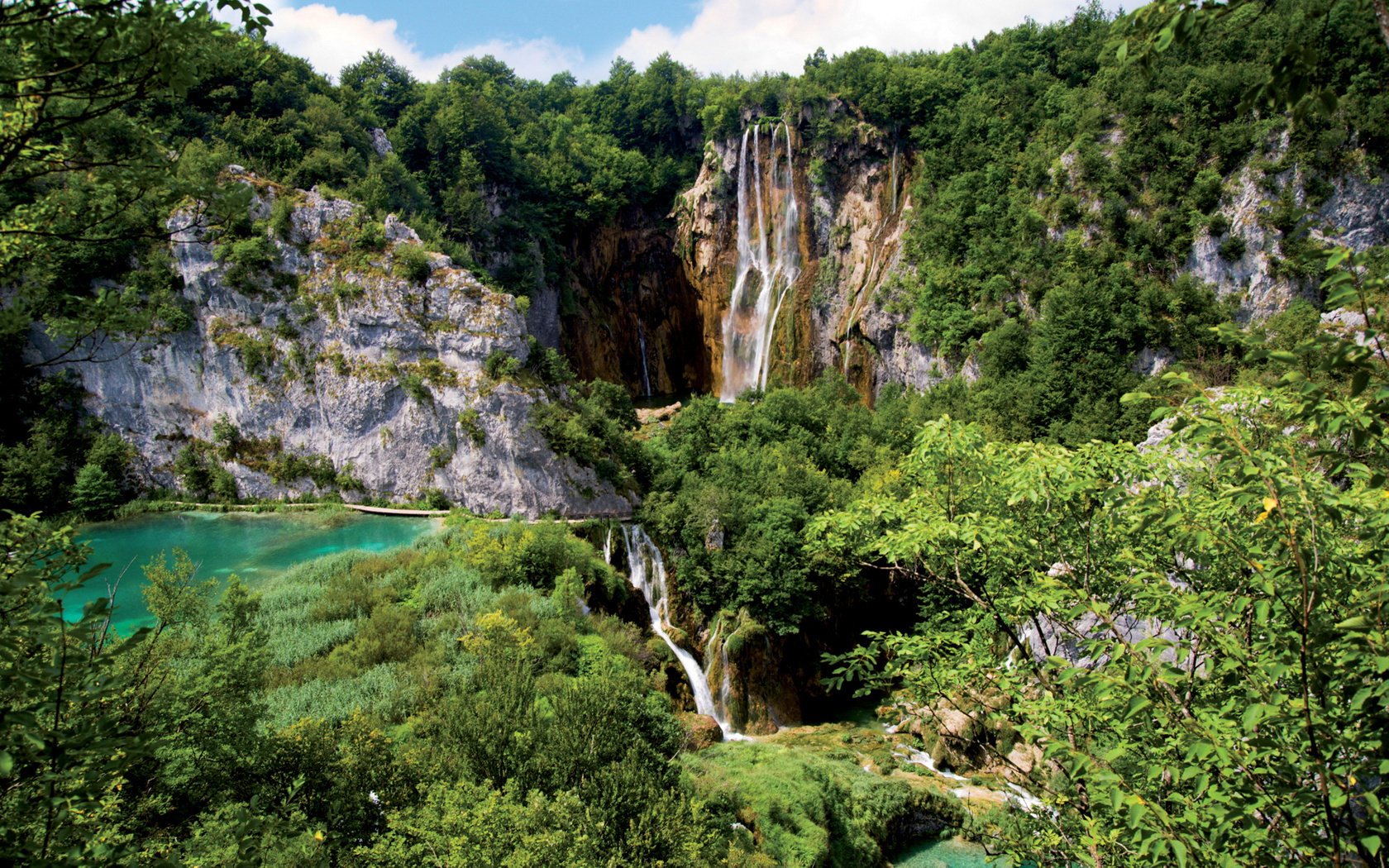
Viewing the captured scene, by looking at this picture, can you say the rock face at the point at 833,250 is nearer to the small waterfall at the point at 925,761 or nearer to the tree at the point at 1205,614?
the small waterfall at the point at 925,761

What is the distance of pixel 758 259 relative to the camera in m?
39.4

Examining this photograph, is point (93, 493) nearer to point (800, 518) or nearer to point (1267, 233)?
point (800, 518)

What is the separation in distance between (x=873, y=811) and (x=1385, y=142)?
26.5 meters

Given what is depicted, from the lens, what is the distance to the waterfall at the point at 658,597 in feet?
54.9

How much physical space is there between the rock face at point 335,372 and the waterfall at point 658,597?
283 cm

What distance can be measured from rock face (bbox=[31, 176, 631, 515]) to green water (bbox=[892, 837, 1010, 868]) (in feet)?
42.2

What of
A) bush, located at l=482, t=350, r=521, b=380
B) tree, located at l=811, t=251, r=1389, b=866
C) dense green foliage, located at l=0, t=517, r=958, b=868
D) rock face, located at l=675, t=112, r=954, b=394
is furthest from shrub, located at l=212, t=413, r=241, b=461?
tree, located at l=811, t=251, r=1389, b=866

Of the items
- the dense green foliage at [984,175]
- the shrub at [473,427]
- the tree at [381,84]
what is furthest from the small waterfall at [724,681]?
the tree at [381,84]

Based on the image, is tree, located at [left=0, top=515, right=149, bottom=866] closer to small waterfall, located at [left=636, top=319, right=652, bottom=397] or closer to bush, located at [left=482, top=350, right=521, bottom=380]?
bush, located at [left=482, top=350, right=521, bottom=380]

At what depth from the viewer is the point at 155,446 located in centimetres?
2377

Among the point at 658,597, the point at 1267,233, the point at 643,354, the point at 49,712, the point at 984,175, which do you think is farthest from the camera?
the point at 643,354

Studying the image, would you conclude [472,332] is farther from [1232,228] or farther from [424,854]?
[1232,228]

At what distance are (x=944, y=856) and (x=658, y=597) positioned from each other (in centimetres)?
905

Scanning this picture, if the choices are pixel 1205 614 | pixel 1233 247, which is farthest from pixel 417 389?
pixel 1233 247
